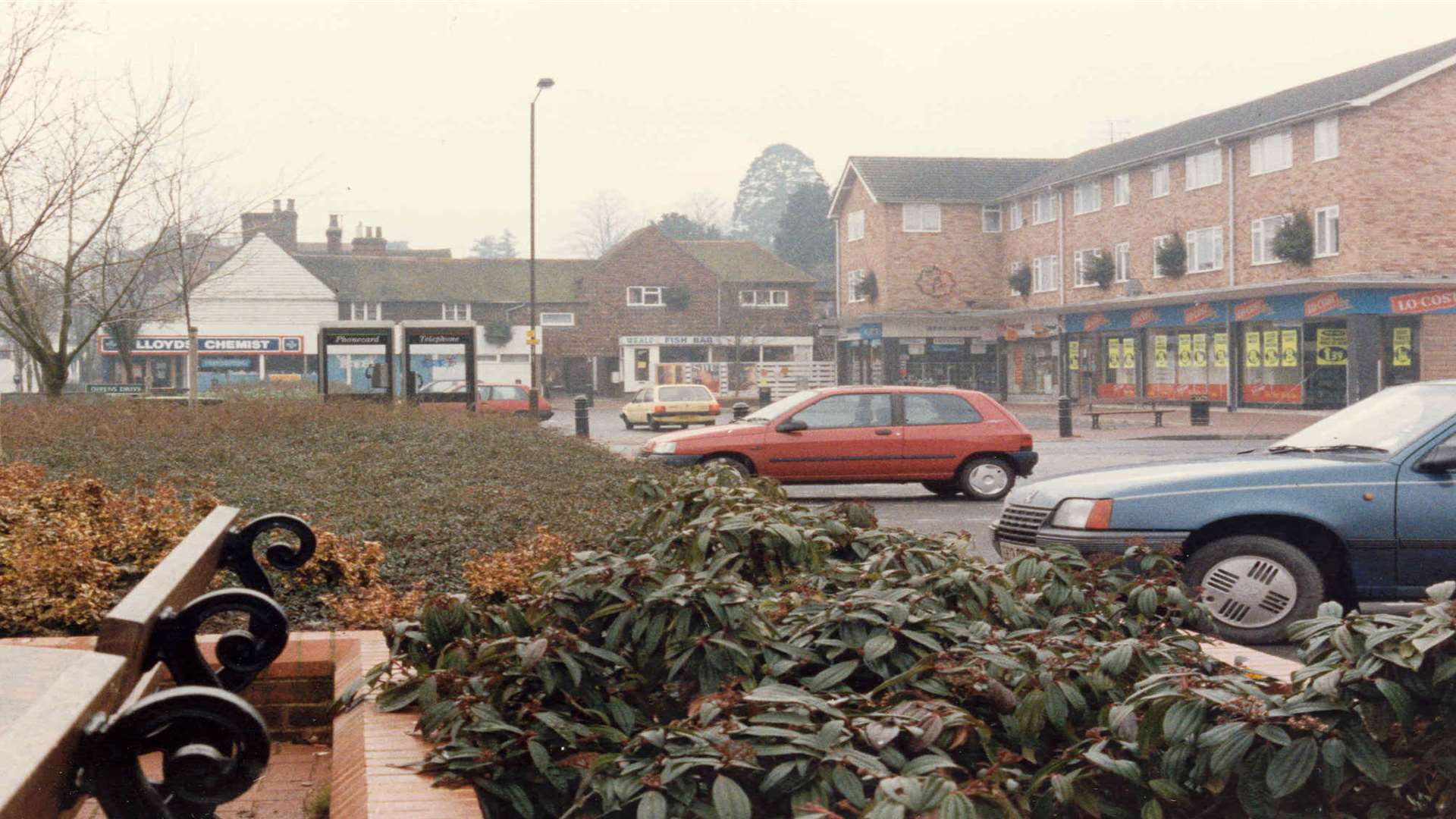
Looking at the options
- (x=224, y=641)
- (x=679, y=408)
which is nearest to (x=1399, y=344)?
(x=679, y=408)

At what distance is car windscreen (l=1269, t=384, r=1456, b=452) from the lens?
Result: 802cm

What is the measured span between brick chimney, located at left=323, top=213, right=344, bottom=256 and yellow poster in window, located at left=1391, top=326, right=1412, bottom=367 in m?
58.7

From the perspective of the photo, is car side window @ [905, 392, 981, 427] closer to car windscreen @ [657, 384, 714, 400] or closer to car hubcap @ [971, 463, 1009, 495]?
car hubcap @ [971, 463, 1009, 495]

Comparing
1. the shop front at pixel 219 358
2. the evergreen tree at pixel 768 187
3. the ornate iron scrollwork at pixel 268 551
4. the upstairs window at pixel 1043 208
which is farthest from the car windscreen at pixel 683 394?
the evergreen tree at pixel 768 187

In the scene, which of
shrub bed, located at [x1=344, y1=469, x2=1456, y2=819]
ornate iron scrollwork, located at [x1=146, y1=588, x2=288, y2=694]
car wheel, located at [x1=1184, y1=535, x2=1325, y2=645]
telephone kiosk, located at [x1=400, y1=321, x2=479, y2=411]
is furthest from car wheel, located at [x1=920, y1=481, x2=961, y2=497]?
ornate iron scrollwork, located at [x1=146, y1=588, x2=288, y2=694]

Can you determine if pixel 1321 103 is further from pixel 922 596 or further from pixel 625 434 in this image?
pixel 922 596

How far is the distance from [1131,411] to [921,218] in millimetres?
25613

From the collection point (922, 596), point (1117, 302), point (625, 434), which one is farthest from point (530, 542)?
point (1117, 302)

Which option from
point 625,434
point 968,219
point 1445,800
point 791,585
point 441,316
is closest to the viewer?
point 1445,800

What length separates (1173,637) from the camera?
4281 millimetres

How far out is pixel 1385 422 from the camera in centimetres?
834

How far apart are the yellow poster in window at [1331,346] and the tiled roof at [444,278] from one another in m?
40.2

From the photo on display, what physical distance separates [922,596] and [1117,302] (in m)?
50.6

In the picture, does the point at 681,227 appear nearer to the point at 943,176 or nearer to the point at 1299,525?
the point at 943,176
